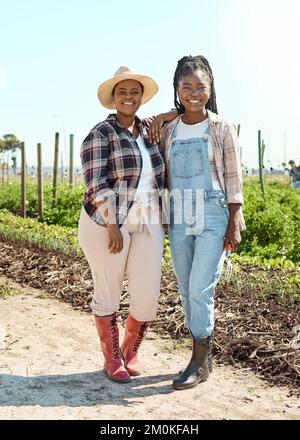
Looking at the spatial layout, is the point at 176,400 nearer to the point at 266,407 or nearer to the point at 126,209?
the point at 266,407

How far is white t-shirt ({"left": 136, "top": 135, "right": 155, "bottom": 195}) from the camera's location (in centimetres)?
352

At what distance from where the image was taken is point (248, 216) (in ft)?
29.8

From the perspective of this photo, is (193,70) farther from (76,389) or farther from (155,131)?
(76,389)

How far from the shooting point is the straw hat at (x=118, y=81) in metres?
3.52

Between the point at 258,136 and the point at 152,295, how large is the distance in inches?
576

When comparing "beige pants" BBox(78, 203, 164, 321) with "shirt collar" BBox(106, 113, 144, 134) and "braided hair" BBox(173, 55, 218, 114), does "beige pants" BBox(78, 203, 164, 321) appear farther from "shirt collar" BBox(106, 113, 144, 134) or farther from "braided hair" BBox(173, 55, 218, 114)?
"braided hair" BBox(173, 55, 218, 114)

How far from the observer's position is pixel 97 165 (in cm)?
346

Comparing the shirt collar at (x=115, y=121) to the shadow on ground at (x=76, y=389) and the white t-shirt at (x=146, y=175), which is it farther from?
the shadow on ground at (x=76, y=389)

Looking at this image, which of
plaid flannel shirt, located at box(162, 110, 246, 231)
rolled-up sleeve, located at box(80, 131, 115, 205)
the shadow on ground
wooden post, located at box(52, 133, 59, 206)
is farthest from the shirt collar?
wooden post, located at box(52, 133, 59, 206)

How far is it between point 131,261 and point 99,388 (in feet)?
2.33

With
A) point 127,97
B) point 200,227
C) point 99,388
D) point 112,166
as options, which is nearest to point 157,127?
point 127,97

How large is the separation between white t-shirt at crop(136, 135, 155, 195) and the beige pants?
104 mm

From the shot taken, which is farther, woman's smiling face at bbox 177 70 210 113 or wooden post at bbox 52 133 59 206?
wooden post at bbox 52 133 59 206

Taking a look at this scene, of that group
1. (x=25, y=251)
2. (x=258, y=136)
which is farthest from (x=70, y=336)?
(x=258, y=136)
